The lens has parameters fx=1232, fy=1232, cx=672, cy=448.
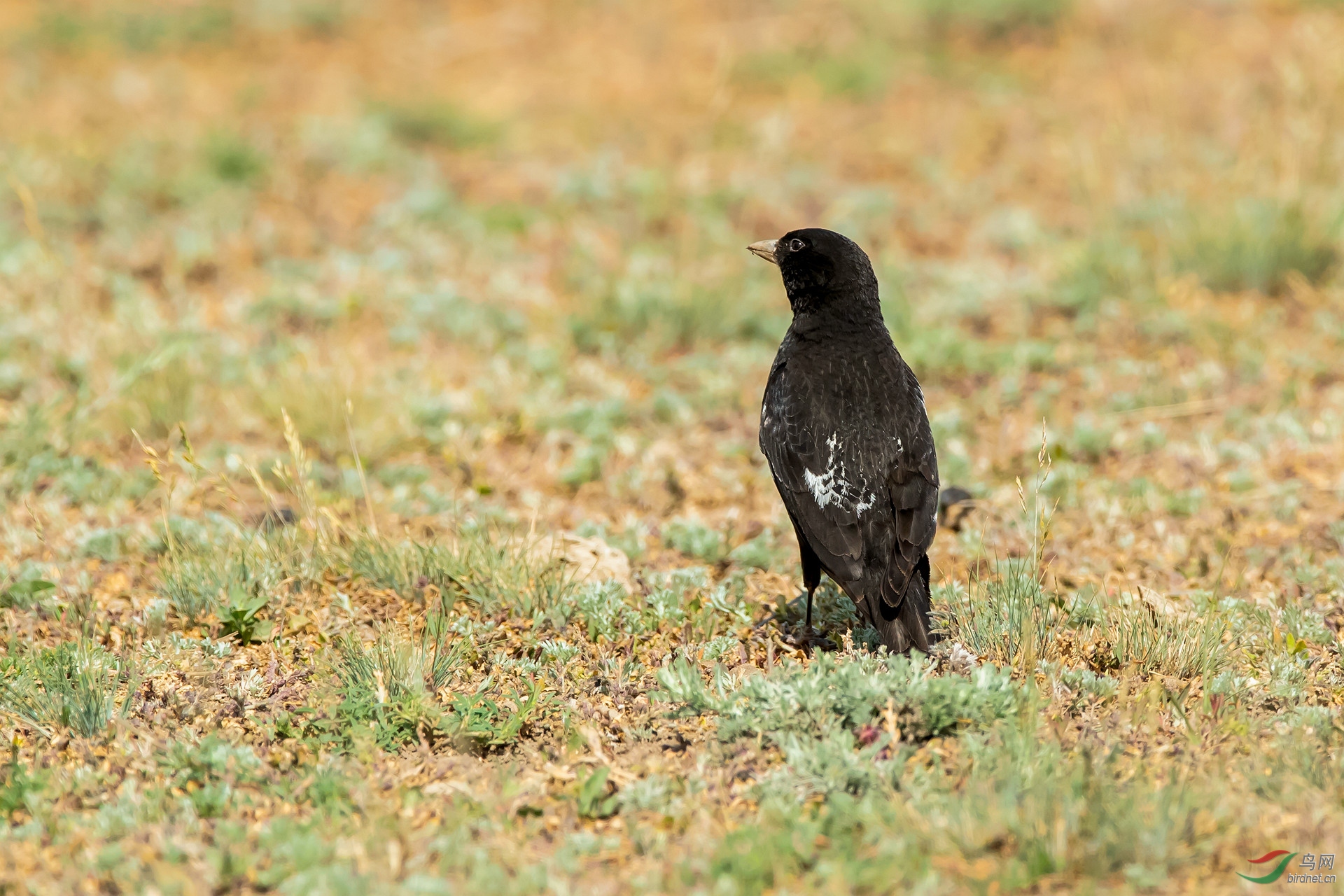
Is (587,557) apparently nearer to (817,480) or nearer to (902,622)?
(817,480)

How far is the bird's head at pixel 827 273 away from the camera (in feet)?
18.7

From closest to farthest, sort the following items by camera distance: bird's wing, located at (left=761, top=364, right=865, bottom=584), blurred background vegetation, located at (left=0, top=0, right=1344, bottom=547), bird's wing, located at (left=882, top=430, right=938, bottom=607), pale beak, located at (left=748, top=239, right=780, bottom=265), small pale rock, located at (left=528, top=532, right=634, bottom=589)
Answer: bird's wing, located at (left=882, top=430, right=938, bottom=607), bird's wing, located at (left=761, top=364, right=865, bottom=584), small pale rock, located at (left=528, top=532, right=634, bottom=589), pale beak, located at (left=748, top=239, right=780, bottom=265), blurred background vegetation, located at (left=0, top=0, right=1344, bottom=547)

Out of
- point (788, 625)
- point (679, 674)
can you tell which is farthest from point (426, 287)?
point (679, 674)

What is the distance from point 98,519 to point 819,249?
4.01m

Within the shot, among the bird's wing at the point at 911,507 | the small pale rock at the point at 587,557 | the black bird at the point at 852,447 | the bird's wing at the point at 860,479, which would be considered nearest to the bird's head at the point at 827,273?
the black bird at the point at 852,447

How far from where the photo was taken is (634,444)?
753 centimetres

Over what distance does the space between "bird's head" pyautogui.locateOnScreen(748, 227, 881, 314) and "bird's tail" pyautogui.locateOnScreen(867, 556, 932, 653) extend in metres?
1.47

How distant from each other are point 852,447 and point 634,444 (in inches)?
101

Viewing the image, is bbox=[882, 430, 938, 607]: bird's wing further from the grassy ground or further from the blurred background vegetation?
the blurred background vegetation

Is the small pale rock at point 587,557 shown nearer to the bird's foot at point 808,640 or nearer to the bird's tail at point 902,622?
the bird's foot at point 808,640

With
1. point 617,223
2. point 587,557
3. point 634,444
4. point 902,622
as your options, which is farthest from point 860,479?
point 617,223

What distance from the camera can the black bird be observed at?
4.86 m

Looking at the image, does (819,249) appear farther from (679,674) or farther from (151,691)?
(151,691)

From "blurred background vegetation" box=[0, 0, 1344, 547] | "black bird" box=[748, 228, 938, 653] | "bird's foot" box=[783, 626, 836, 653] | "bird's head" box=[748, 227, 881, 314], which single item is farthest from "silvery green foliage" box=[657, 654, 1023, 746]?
"blurred background vegetation" box=[0, 0, 1344, 547]
